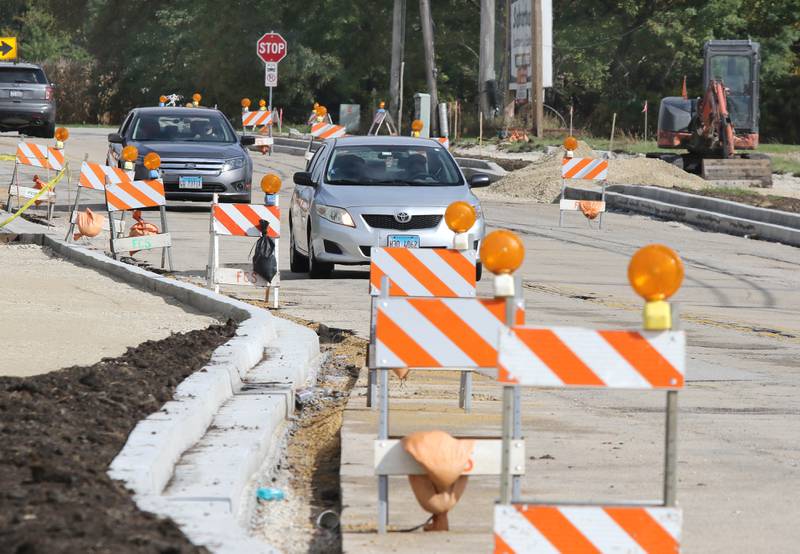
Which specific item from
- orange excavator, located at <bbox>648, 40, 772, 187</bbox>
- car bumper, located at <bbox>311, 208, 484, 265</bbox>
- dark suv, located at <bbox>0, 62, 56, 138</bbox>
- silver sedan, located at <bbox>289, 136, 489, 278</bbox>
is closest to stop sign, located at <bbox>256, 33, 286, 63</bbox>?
dark suv, located at <bbox>0, 62, 56, 138</bbox>

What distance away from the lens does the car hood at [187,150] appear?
2415 centimetres

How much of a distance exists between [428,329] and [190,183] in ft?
59.4

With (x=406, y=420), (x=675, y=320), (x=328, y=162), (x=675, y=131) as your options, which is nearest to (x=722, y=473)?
(x=406, y=420)

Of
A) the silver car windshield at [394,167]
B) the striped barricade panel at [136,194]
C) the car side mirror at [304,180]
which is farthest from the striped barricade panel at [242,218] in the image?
the silver car windshield at [394,167]

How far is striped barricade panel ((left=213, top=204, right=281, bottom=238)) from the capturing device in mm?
14336

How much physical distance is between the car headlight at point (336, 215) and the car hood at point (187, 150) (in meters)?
8.25

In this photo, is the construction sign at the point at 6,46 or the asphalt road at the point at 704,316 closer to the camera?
the asphalt road at the point at 704,316

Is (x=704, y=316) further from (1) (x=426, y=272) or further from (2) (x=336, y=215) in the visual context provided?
(1) (x=426, y=272)

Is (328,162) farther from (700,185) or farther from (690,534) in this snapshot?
(700,185)

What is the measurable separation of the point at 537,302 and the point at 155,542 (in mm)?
10195

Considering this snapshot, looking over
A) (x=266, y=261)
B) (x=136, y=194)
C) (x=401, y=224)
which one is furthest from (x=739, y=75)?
(x=266, y=261)

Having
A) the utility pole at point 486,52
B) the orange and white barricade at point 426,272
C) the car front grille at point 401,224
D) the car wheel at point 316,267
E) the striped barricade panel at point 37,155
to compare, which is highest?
the utility pole at point 486,52

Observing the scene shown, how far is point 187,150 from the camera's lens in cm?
2431

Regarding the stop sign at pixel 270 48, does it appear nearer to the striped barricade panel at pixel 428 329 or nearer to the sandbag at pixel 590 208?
the sandbag at pixel 590 208
